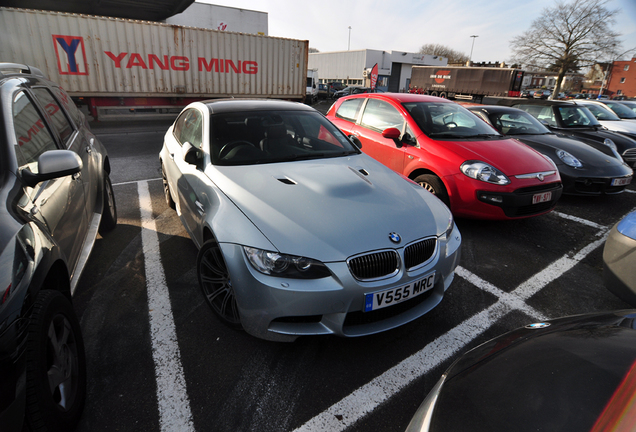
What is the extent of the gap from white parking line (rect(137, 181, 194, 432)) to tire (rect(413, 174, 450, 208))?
10.5ft

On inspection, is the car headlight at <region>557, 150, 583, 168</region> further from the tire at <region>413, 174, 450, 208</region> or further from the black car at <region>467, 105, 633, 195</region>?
the tire at <region>413, 174, 450, 208</region>

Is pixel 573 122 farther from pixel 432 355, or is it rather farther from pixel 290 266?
pixel 290 266

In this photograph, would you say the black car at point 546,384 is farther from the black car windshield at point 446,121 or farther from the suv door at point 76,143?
the black car windshield at point 446,121

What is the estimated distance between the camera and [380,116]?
5.29 m

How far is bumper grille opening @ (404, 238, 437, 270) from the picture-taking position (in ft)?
7.27

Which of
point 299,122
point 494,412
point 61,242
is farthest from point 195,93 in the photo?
point 494,412

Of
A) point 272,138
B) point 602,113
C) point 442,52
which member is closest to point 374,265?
point 272,138

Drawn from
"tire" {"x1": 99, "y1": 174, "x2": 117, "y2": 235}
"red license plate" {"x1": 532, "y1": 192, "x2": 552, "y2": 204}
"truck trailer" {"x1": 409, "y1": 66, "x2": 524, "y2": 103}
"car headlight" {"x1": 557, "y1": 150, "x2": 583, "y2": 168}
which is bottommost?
"tire" {"x1": 99, "y1": 174, "x2": 117, "y2": 235}

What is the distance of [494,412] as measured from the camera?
1.13 m

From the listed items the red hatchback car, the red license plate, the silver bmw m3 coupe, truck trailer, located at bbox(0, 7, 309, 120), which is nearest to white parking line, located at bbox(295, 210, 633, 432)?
the silver bmw m3 coupe

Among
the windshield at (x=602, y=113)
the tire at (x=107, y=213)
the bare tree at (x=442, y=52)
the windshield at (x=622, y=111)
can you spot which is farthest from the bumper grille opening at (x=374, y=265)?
the bare tree at (x=442, y=52)

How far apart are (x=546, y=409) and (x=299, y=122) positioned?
122 inches

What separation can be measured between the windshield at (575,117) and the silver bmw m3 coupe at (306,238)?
256 inches

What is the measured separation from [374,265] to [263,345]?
98 centimetres
